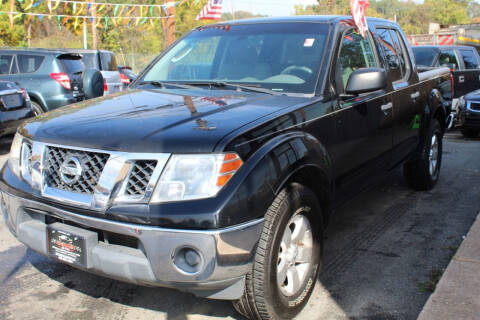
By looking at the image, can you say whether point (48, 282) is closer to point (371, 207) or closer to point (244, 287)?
point (244, 287)

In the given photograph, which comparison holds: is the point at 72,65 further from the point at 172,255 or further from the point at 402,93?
the point at 172,255

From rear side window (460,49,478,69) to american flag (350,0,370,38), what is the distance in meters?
9.06

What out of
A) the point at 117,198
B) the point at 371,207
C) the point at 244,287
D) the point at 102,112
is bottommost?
the point at 371,207

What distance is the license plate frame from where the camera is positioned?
8.75ft

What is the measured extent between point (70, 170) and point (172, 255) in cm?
73

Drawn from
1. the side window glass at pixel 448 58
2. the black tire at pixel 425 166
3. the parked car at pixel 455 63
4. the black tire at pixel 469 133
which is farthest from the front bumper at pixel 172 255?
the side window glass at pixel 448 58

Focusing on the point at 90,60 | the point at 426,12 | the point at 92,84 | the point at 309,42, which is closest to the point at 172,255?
the point at 309,42

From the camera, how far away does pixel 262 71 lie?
384 centimetres

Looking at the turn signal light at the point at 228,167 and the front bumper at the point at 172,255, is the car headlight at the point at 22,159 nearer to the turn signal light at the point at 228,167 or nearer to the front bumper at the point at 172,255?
the front bumper at the point at 172,255

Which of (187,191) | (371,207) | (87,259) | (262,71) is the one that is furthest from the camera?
(371,207)

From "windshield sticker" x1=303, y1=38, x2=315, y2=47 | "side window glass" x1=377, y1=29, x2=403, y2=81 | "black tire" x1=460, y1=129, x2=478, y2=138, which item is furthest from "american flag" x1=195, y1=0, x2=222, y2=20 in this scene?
"windshield sticker" x1=303, y1=38, x2=315, y2=47

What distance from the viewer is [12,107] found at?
816 cm

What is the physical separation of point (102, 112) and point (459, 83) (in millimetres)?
10242

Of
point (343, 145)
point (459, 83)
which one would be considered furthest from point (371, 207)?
point (459, 83)
